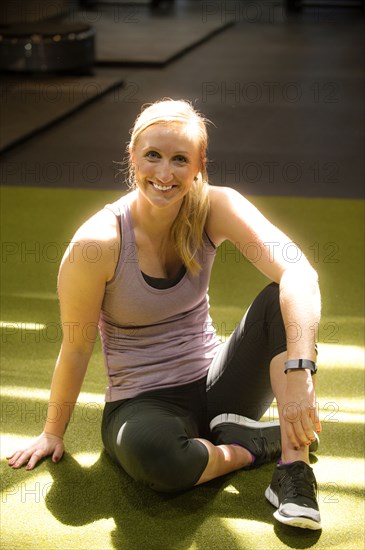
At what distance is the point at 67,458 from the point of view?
2.91m

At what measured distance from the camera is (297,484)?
256cm

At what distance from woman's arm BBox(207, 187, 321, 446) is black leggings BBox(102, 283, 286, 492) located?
82 millimetres

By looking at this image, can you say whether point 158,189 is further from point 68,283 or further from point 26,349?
point 26,349

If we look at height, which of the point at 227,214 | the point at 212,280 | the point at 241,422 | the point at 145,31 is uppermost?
the point at 227,214

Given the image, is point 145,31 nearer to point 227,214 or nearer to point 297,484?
→ point 227,214

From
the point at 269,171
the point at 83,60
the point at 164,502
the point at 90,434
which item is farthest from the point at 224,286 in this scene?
the point at 83,60

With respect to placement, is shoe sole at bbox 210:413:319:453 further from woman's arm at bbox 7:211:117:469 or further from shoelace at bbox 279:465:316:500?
woman's arm at bbox 7:211:117:469

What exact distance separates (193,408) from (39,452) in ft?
1.59

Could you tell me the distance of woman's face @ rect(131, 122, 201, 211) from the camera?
255 cm

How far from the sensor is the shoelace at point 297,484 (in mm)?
2561

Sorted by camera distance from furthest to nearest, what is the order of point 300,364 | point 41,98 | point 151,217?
1. point 41,98
2. point 151,217
3. point 300,364

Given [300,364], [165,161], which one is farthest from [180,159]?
[300,364]

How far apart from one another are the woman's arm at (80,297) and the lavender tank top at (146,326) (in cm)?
5

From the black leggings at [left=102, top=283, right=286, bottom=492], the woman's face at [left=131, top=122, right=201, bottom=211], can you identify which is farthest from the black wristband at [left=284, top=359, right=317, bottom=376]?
the woman's face at [left=131, top=122, right=201, bottom=211]
